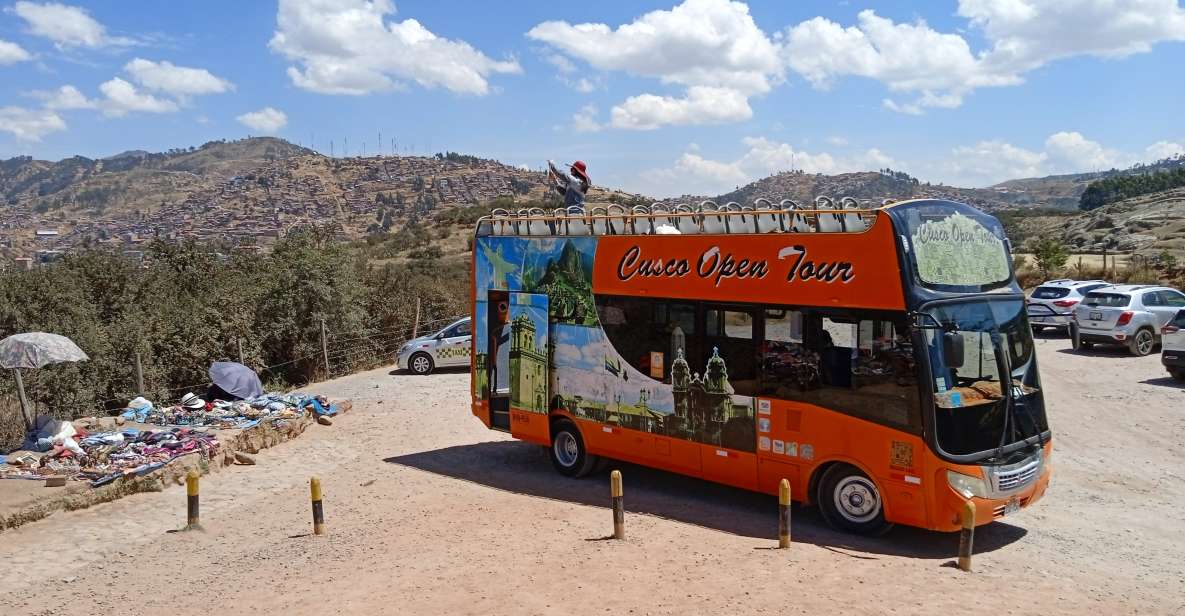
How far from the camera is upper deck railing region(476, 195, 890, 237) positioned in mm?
9172

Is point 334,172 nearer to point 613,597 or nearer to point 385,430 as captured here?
point 385,430

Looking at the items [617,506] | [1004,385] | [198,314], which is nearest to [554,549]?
[617,506]

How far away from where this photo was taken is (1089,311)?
2258 cm

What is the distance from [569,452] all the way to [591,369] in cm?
146

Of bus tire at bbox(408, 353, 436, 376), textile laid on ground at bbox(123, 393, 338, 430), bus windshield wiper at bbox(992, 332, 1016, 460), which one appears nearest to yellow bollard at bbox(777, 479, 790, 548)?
bus windshield wiper at bbox(992, 332, 1016, 460)

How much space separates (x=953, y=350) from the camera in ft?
26.4

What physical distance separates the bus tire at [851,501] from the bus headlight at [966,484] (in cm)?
76

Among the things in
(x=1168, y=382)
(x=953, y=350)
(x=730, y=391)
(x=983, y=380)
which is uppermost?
(x=953, y=350)

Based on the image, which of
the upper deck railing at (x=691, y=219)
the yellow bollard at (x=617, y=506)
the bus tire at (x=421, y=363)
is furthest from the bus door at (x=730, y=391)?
the bus tire at (x=421, y=363)

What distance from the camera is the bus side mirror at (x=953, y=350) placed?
316 inches

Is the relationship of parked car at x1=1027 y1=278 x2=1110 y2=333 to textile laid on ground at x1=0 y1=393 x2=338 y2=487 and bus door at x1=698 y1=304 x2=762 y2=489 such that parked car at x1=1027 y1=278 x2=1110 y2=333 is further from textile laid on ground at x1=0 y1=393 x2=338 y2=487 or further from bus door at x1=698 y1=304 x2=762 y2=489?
textile laid on ground at x1=0 y1=393 x2=338 y2=487

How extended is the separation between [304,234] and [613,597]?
74.2 feet

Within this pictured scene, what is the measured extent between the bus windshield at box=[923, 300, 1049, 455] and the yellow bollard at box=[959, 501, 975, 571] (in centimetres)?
65

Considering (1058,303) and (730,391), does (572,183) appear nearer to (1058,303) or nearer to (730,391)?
(730,391)
